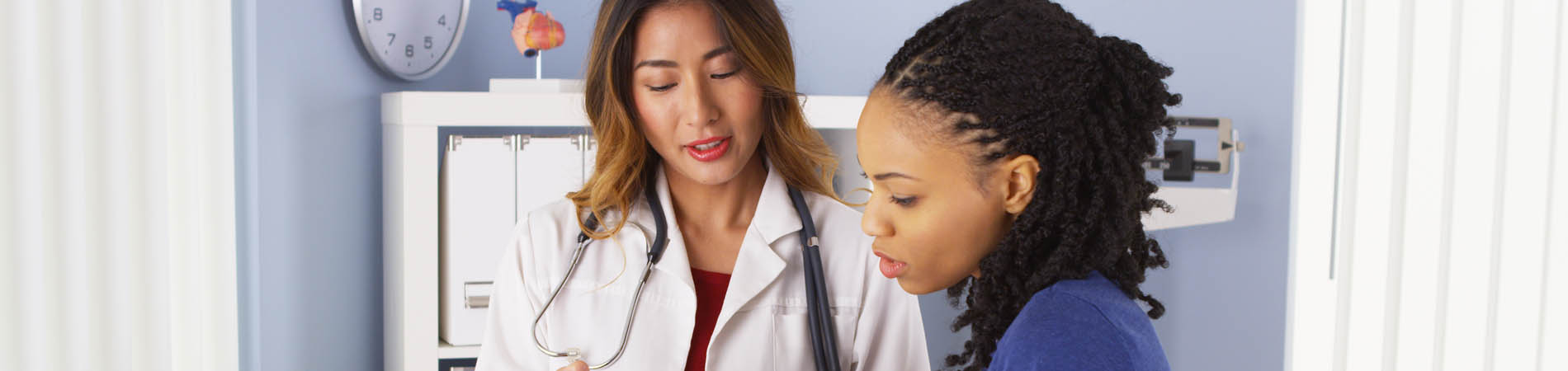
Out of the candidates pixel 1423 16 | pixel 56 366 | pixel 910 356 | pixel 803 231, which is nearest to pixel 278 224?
pixel 56 366

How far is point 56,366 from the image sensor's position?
1112 mm

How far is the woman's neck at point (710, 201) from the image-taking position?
130 cm

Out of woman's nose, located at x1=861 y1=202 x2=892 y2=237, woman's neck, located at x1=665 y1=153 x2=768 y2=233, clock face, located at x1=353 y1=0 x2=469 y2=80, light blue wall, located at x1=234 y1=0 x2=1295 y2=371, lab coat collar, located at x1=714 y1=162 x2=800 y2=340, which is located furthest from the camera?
clock face, located at x1=353 y1=0 x2=469 y2=80

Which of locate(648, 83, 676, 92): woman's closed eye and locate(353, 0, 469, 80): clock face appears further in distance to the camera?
A: locate(353, 0, 469, 80): clock face

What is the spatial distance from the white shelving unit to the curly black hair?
0.82 meters

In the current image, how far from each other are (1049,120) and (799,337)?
57 centimetres

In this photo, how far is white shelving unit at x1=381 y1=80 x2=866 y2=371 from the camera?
61.6 inches

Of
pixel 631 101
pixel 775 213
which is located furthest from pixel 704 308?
pixel 631 101

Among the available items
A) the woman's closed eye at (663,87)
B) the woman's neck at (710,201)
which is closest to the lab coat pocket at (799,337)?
the woman's neck at (710,201)

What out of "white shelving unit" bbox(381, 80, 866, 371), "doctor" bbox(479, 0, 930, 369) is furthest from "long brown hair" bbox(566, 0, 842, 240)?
"white shelving unit" bbox(381, 80, 866, 371)

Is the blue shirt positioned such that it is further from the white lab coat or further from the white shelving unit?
the white shelving unit

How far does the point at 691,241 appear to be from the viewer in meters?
1.29

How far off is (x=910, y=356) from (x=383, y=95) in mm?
994

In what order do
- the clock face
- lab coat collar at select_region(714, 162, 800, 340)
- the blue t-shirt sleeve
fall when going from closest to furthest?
the blue t-shirt sleeve
lab coat collar at select_region(714, 162, 800, 340)
the clock face
